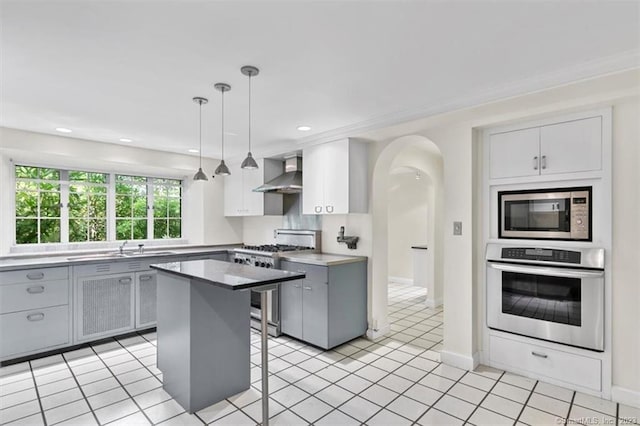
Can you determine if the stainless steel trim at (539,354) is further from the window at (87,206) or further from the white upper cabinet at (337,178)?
the window at (87,206)

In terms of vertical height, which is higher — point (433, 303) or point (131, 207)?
point (131, 207)

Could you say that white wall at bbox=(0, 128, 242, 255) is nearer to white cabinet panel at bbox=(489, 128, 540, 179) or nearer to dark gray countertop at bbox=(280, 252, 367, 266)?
dark gray countertop at bbox=(280, 252, 367, 266)

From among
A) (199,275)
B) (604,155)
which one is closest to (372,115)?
(604,155)

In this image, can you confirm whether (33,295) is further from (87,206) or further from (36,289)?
(87,206)

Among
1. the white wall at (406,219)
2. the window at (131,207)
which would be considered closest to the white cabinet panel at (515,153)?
the white wall at (406,219)

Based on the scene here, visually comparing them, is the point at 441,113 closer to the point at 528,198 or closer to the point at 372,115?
the point at 372,115

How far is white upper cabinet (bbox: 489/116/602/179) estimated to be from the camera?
2.56m

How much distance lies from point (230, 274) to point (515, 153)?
2.58m

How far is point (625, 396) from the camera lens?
95.6 inches

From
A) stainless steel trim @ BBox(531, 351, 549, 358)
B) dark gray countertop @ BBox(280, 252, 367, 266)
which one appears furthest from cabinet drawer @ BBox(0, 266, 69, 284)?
stainless steel trim @ BBox(531, 351, 549, 358)

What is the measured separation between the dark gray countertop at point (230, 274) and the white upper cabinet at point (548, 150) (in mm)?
2098

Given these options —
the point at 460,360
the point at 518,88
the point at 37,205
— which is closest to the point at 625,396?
the point at 460,360

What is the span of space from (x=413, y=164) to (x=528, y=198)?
6.38 feet

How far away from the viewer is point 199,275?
217 cm
